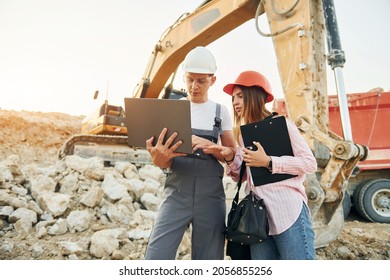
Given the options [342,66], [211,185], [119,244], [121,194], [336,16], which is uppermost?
[336,16]

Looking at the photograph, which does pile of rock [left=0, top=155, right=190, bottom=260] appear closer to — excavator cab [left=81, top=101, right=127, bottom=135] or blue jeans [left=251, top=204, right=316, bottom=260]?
blue jeans [left=251, top=204, right=316, bottom=260]

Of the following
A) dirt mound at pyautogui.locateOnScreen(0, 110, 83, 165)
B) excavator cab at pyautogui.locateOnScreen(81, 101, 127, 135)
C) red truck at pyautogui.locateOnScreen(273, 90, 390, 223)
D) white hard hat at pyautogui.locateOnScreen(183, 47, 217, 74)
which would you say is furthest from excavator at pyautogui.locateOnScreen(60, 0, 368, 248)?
dirt mound at pyautogui.locateOnScreen(0, 110, 83, 165)

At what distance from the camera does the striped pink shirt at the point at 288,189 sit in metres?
1.30

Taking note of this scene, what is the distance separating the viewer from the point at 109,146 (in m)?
6.07

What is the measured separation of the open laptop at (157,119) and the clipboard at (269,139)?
246 millimetres

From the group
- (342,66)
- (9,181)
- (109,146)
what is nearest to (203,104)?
(342,66)

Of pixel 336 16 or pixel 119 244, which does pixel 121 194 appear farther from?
pixel 336 16

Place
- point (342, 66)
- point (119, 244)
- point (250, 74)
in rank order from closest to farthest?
point (250, 74)
point (342, 66)
point (119, 244)

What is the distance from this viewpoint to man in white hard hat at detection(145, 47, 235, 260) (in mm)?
1444

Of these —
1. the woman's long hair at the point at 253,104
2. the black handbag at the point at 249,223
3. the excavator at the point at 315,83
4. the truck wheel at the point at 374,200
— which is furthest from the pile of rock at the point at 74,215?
the truck wheel at the point at 374,200

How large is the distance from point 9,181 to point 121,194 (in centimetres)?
126

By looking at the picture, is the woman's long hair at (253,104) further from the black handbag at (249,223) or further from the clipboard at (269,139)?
the black handbag at (249,223)
